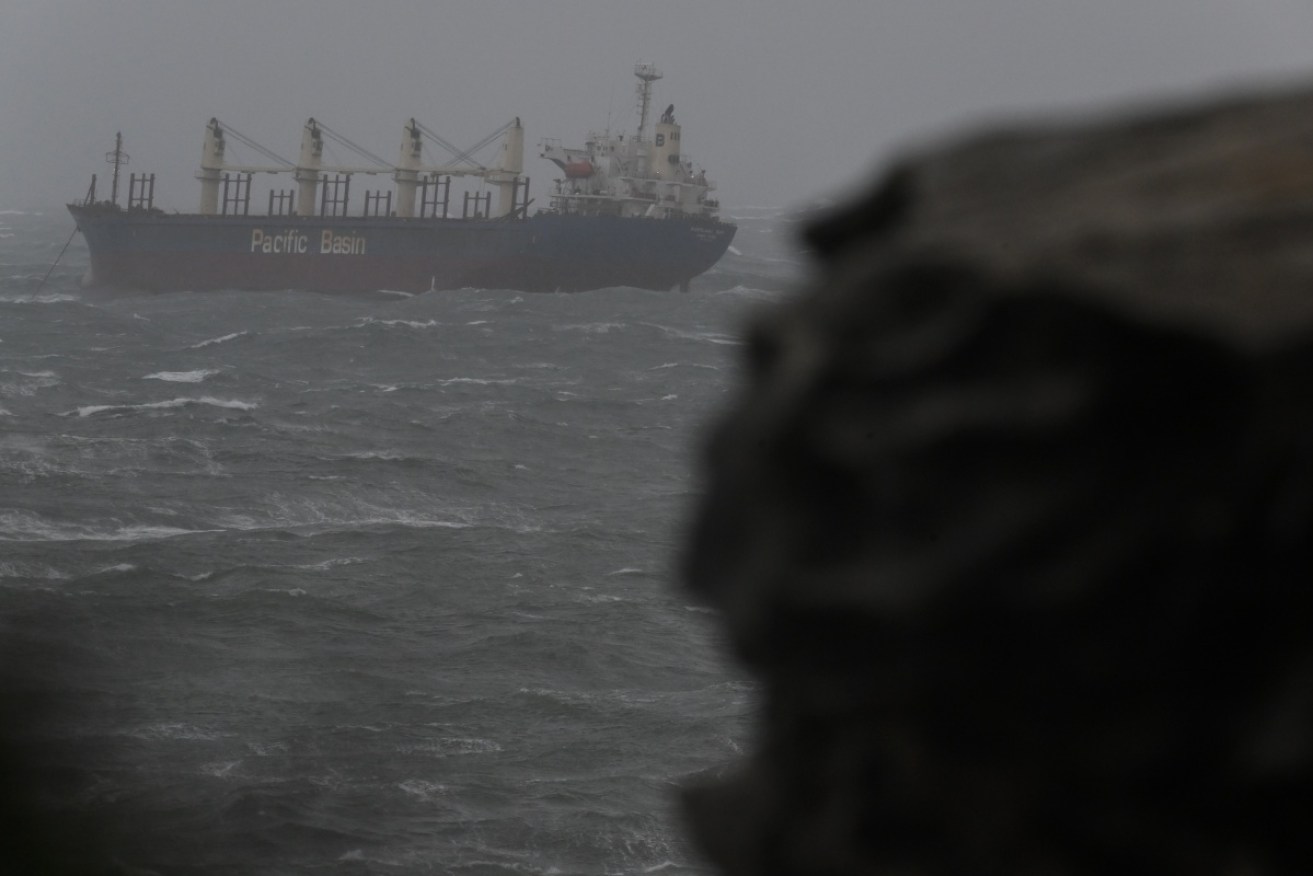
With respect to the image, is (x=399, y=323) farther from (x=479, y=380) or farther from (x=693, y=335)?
(x=693, y=335)

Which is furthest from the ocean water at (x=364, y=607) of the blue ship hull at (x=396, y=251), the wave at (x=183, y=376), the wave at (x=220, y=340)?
the blue ship hull at (x=396, y=251)

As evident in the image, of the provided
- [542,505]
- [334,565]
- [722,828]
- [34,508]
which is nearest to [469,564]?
[334,565]

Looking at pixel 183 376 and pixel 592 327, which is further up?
pixel 592 327

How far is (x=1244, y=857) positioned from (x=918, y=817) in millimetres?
353

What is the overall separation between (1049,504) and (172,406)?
46229 mm

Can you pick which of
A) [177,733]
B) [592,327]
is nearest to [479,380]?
[592,327]

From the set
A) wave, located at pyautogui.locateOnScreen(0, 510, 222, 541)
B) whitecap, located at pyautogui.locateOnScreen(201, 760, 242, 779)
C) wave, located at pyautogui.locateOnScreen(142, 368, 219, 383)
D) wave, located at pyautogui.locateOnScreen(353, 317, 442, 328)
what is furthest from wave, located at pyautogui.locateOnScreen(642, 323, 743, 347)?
whitecap, located at pyautogui.locateOnScreen(201, 760, 242, 779)

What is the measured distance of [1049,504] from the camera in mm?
1577

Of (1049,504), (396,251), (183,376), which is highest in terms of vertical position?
(396,251)

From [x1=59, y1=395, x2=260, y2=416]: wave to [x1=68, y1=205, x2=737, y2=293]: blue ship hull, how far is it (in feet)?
85.3

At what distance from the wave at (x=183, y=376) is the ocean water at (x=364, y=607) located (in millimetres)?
165

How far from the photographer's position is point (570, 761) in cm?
2072

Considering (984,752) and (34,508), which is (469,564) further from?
(984,752)

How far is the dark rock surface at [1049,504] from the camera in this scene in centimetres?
150
